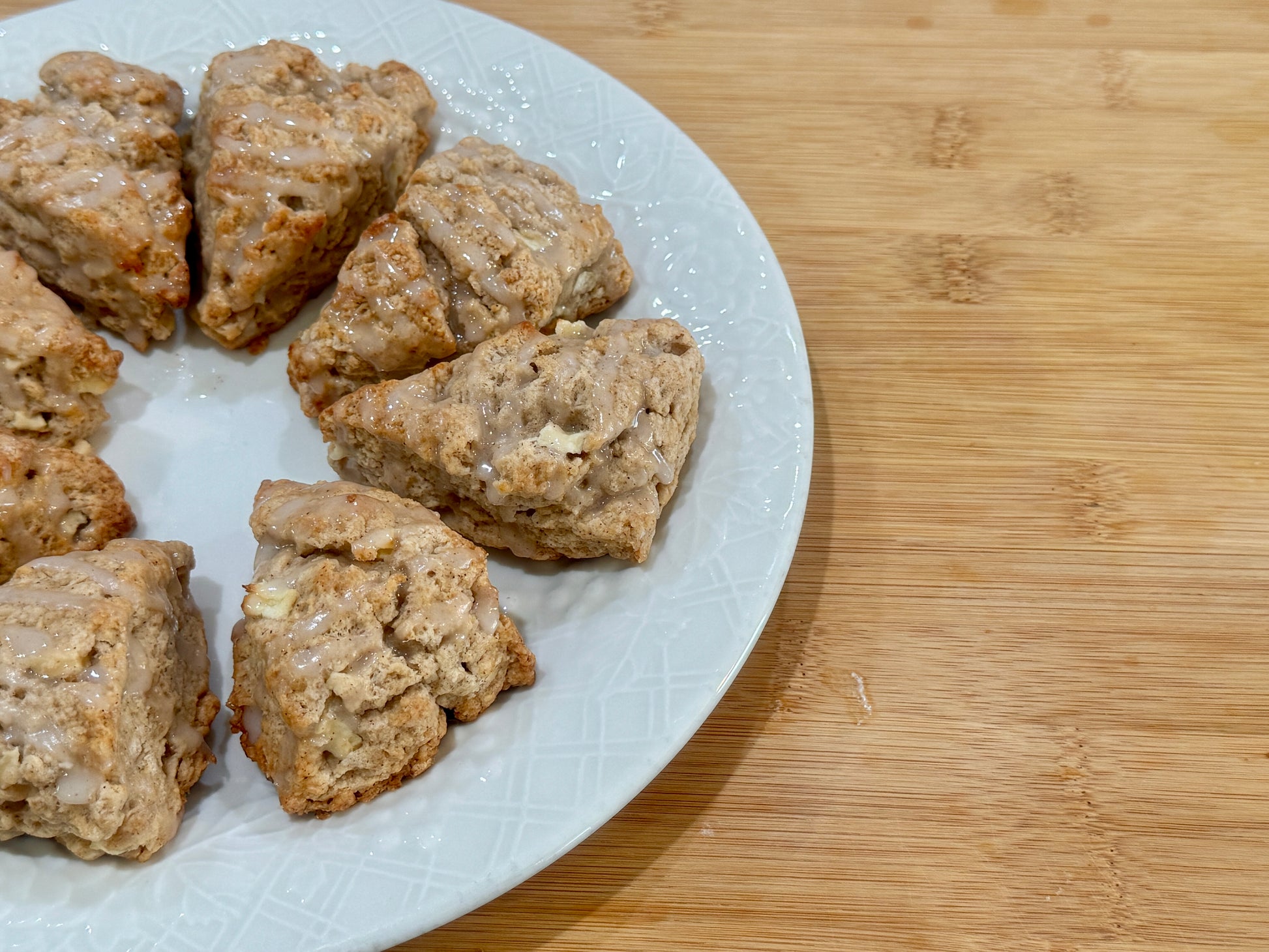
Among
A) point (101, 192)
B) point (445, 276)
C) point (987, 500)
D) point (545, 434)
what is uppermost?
point (101, 192)

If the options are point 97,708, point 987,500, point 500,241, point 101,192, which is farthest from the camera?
point 987,500

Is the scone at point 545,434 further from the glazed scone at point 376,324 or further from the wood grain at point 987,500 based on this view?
the wood grain at point 987,500

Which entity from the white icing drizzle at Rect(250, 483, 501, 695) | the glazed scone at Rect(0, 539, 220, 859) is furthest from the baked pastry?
the glazed scone at Rect(0, 539, 220, 859)

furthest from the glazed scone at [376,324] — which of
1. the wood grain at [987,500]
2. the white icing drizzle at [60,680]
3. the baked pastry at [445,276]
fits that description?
the wood grain at [987,500]

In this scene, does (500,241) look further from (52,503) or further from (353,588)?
(52,503)

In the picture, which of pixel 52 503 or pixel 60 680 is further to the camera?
pixel 52 503

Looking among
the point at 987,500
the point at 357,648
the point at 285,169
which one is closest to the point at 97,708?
the point at 357,648
